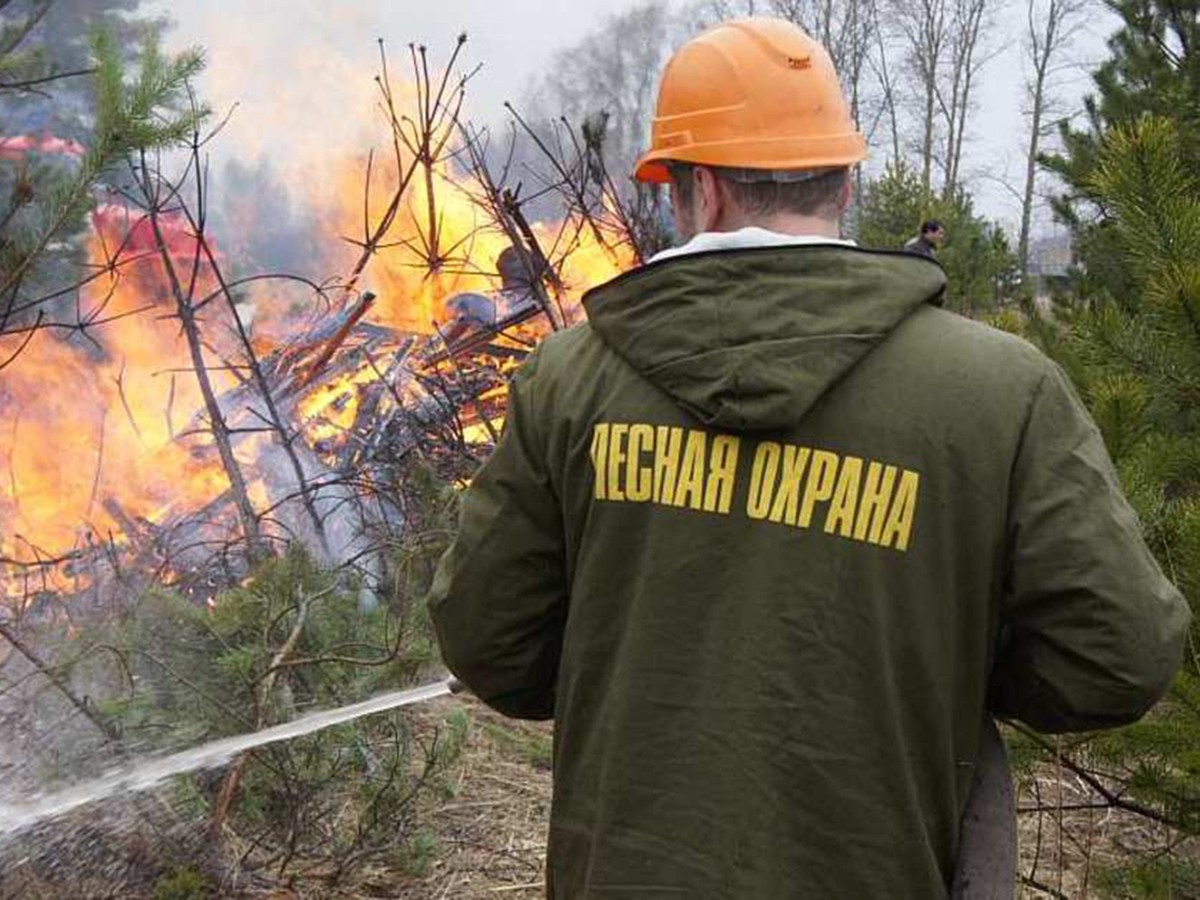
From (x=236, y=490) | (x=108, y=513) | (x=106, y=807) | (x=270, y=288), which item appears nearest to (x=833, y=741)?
(x=106, y=807)

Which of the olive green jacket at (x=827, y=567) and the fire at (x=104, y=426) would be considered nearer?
the olive green jacket at (x=827, y=567)

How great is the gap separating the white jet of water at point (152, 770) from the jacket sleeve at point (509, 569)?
167 centimetres

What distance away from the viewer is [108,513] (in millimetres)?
5840

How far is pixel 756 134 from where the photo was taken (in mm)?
1562

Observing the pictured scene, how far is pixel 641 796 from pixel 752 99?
0.92 m

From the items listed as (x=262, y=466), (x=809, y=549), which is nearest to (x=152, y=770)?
(x=809, y=549)

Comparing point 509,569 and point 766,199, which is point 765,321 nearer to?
point 766,199

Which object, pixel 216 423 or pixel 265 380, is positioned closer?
pixel 216 423

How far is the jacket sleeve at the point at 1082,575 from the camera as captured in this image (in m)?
1.40

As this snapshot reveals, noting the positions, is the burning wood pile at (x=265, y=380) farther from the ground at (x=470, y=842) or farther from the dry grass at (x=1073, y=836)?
the dry grass at (x=1073, y=836)

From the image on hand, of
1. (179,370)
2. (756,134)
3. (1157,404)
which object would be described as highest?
(756,134)

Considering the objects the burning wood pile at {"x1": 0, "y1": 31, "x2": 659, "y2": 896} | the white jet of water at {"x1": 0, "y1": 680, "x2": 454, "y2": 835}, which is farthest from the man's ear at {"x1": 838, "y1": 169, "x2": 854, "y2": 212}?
the burning wood pile at {"x1": 0, "y1": 31, "x2": 659, "y2": 896}

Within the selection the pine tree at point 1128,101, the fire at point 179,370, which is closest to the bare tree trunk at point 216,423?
the fire at point 179,370

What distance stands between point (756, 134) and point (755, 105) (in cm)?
4
